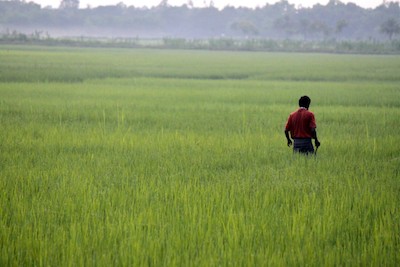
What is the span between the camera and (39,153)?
24.3 feet

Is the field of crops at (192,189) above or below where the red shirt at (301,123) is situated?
below

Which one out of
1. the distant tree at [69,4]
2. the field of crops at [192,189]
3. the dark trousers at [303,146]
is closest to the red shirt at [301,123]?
the dark trousers at [303,146]

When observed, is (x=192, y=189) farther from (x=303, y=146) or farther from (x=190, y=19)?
(x=190, y=19)

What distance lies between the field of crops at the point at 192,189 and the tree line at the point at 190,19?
105825mm

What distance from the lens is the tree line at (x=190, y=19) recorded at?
125 meters

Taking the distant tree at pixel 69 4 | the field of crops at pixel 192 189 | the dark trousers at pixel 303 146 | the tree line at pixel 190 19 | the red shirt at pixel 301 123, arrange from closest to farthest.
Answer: the field of crops at pixel 192 189 → the red shirt at pixel 301 123 → the dark trousers at pixel 303 146 → the tree line at pixel 190 19 → the distant tree at pixel 69 4

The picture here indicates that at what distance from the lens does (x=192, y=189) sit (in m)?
5.50

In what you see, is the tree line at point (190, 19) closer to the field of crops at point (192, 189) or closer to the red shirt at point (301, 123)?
the field of crops at point (192, 189)

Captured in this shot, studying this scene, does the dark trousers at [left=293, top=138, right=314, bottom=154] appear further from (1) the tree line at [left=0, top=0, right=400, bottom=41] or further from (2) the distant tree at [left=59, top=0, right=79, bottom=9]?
(2) the distant tree at [left=59, top=0, right=79, bottom=9]

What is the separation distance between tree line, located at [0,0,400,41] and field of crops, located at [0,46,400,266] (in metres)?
106

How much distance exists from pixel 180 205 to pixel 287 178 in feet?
5.34

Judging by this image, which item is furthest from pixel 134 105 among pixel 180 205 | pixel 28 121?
pixel 180 205

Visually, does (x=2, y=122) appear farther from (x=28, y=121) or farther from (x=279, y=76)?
(x=279, y=76)

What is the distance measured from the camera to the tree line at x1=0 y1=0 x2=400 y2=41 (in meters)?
125
